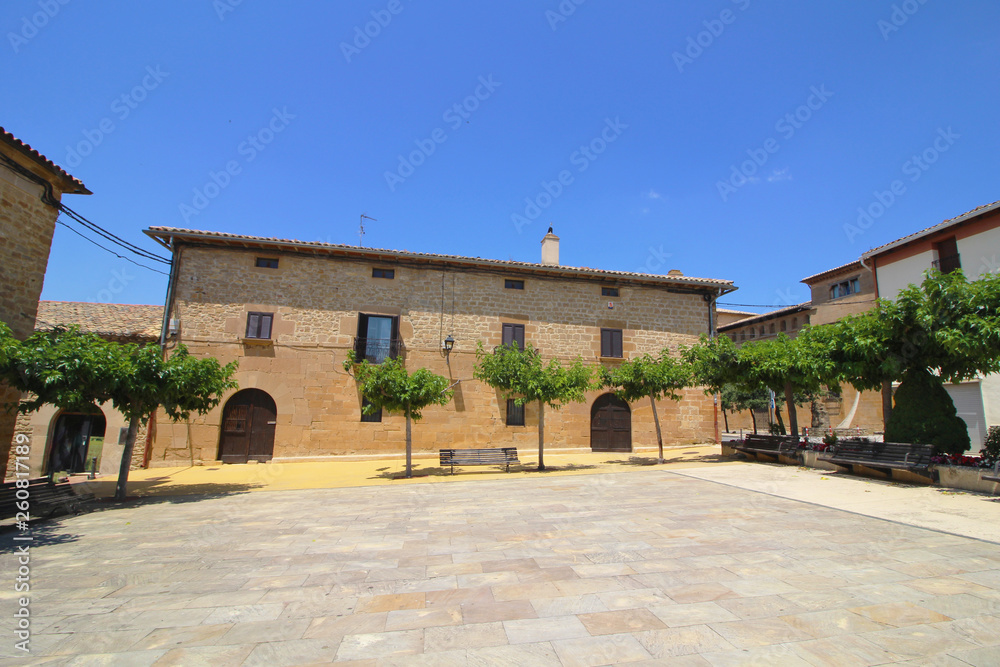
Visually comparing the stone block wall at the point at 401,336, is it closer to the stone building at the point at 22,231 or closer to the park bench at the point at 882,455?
the stone building at the point at 22,231

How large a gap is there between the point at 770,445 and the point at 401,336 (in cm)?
1099

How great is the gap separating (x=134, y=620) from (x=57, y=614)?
681mm

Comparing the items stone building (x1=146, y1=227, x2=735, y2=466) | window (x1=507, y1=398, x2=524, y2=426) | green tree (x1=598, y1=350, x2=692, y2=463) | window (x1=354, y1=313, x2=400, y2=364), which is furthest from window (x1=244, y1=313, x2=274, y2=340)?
green tree (x1=598, y1=350, x2=692, y2=463)

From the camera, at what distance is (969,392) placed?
49.0 ft

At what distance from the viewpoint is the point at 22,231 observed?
8789mm

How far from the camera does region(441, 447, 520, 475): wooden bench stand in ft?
38.1

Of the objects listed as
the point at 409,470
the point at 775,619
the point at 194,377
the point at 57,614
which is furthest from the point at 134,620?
the point at 409,470

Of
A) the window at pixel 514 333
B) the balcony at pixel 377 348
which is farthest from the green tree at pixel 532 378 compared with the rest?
the balcony at pixel 377 348

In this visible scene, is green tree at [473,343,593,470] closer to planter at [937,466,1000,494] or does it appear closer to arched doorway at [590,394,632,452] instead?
arched doorway at [590,394,632,452]

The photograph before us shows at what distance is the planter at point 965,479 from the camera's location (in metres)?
7.31

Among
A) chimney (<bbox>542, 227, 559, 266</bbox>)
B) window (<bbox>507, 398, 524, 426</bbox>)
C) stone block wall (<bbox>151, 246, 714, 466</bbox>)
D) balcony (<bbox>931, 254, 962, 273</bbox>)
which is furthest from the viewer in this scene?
chimney (<bbox>542, 227, 559, 266</bbox>)

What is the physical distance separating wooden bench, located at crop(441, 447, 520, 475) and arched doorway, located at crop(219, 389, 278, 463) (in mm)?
5972

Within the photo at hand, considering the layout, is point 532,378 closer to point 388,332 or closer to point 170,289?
point 388,332

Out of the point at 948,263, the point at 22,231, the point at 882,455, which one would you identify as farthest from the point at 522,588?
the point at 948,263
